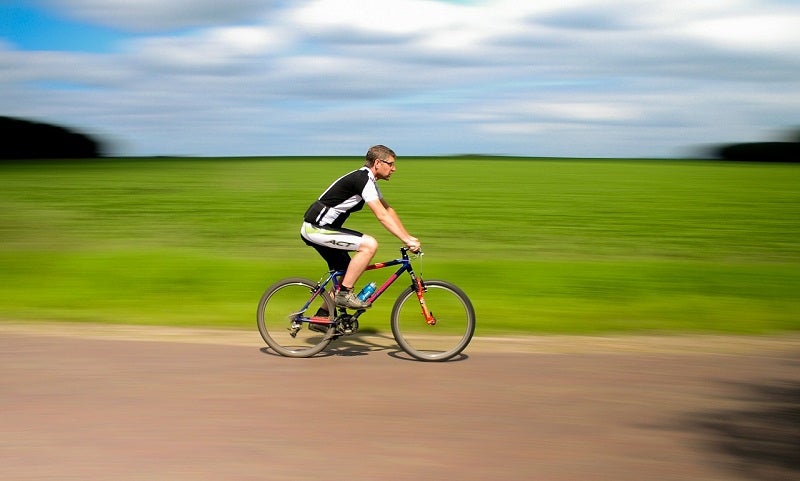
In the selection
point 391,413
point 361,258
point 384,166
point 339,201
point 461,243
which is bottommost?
point 461,243

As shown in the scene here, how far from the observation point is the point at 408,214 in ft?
84.4

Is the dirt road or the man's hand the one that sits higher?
the man's hand

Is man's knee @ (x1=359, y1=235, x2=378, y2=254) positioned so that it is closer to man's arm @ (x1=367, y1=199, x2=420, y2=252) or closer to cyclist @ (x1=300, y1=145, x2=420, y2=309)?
cyclist @ (x1=300, y1=145, x2=420, y2=309)

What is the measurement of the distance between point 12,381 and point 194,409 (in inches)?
73.3

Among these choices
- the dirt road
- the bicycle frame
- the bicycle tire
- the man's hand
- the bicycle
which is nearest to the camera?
the dirt road

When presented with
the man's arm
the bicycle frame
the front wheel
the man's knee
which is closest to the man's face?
the man's arm

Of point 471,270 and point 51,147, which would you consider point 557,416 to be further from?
point 51,147

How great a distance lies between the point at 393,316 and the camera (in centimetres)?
867

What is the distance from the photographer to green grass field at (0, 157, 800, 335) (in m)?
12.1

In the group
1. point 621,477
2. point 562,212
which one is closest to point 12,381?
point 621,477

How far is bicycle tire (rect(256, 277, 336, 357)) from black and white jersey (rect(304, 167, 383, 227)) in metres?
0.63

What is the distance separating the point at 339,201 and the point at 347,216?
0.68 feet

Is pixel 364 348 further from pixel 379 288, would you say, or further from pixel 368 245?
pixel 368 245

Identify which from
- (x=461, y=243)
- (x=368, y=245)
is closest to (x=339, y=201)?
(x=368, y=245)
